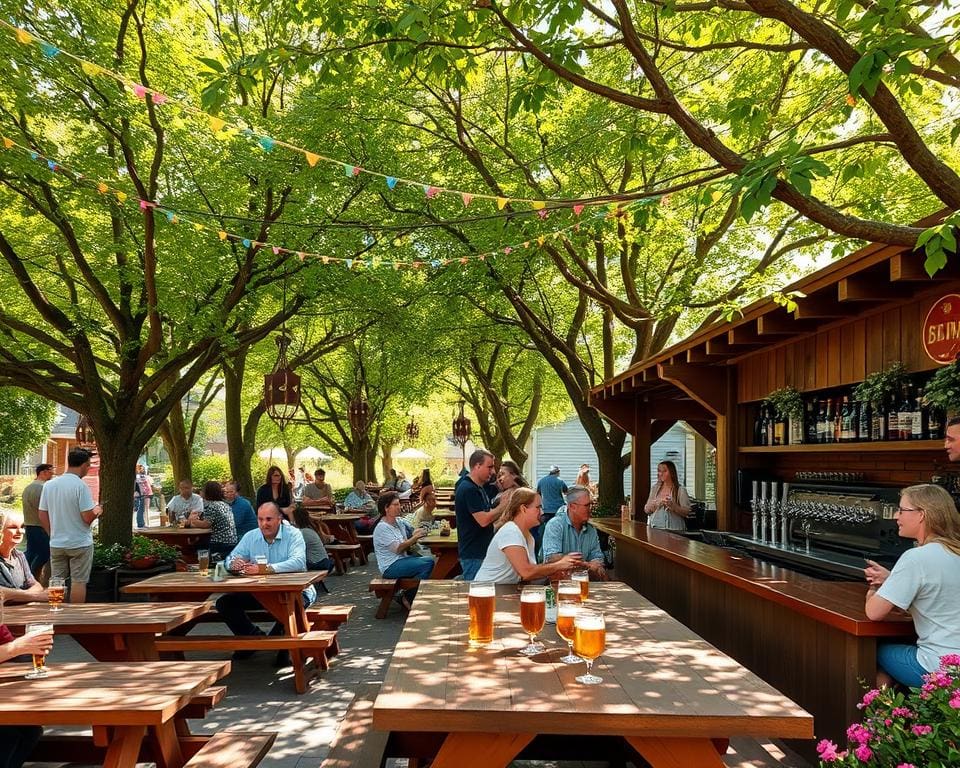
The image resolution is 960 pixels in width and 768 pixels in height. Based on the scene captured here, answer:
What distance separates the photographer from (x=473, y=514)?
7566 millimetres

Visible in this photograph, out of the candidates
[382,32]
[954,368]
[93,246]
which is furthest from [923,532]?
[93,246]

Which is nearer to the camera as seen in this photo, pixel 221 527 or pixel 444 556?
pixel 444 556

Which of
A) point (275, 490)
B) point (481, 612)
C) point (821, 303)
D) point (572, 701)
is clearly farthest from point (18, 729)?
point (275, 490)

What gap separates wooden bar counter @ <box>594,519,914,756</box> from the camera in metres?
4.62

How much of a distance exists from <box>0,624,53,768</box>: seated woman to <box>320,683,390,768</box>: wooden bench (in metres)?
1.36

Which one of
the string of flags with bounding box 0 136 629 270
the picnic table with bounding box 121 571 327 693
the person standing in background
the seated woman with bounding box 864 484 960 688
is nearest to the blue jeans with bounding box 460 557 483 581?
the picnic table with bounding box 121 571 327 693

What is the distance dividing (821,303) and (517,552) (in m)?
3.17

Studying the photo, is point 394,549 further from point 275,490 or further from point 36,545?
point 36,545

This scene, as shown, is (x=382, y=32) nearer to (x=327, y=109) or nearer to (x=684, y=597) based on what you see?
(x=684, y=597)

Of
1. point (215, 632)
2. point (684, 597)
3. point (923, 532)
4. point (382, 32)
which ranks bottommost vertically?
point (215, 632)

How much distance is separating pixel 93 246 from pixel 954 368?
1164 cm

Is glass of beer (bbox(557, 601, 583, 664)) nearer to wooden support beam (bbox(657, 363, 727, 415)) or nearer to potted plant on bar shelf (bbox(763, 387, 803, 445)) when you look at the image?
potted plant on bar shelf (bbox(763, 387, 803, 445))

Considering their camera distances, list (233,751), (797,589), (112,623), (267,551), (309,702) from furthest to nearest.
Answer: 1. (267,551)
2. (309,702)
3. (112,623)
4. (797,589)
5. (233,751)

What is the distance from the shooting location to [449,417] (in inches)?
1876
